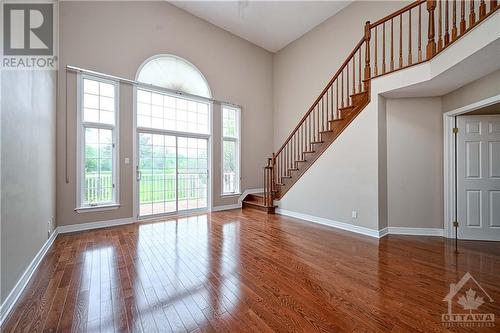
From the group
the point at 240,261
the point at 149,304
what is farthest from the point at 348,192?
the point at 149,304

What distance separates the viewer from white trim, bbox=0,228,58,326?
1.72 metres

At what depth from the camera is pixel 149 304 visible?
1.86m

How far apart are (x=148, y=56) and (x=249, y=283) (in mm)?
5062

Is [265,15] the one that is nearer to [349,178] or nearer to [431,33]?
[431,33]

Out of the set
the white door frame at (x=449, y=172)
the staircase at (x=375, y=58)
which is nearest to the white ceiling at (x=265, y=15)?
the staircase at (x=375, y=58)

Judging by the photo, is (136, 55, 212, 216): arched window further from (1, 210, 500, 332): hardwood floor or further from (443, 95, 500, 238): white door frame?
(443, 95, 500, 238): white door frame

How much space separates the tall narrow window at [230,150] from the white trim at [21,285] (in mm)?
3866

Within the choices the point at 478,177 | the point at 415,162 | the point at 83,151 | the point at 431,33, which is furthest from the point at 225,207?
the point at 431,33

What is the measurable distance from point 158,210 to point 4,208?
3.28m

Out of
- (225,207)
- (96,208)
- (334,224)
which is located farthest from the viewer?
(225,207)

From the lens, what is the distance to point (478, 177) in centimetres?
350

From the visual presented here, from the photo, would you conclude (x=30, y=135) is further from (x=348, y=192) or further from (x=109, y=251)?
(x=348, y=192)

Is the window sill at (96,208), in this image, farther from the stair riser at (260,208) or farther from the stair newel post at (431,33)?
the stair newel post at (431,33)

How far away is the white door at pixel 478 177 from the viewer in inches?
135
